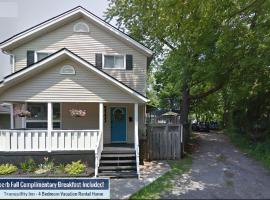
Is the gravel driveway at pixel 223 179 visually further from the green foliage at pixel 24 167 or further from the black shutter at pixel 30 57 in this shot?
the black shutter at pixel 30 57

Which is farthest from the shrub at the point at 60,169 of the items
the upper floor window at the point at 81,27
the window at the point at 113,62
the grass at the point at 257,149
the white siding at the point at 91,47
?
the grass at the point at 257,149

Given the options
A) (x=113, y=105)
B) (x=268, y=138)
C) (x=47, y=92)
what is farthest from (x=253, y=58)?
(x=47, y=92)

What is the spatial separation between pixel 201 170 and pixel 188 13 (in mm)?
7424

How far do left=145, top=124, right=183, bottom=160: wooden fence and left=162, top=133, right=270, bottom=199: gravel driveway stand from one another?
47.4 inches

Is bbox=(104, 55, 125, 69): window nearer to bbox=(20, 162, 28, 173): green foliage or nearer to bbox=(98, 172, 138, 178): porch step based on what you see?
bbox=(98, 172, 138, 178): porch step

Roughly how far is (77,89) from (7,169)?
4585 mm

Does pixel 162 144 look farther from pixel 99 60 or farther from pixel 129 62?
pixel 99 60

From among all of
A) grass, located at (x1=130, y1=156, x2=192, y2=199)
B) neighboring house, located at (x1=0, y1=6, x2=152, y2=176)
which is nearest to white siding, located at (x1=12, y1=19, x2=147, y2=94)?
neighboring house, located at (x1=0, y1=6, x2=152, y2=176)

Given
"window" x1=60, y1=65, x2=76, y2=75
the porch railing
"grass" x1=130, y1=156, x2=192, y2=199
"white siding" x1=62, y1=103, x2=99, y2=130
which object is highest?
"window" x1=60, y1=65, x2=76, y2=75

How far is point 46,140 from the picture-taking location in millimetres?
12508

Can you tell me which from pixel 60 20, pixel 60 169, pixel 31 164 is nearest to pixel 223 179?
pixel 60 169

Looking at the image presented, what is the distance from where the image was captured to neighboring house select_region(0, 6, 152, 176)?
12430 millimetres

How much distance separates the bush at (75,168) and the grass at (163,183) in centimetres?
327

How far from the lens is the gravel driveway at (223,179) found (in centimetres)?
907
